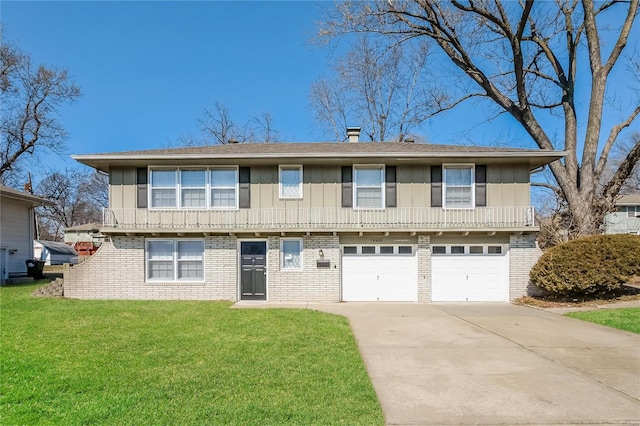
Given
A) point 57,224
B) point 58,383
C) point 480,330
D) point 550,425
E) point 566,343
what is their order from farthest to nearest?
point 57,224, point 480,330, point 566,343, point 58,383, point 550,425

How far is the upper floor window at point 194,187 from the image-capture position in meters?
12.4

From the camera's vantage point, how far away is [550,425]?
3.72 m

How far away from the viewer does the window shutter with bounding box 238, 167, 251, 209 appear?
40.4 feet

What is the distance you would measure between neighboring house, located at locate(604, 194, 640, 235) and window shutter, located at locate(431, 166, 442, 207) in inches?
1088

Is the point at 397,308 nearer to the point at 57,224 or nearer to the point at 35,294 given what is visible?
the point at 35,294

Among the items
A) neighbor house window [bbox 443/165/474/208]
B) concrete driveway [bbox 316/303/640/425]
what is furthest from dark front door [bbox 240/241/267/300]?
neighbor house window [bbox 443/165/474/208]

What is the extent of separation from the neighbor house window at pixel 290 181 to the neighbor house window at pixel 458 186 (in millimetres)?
4908

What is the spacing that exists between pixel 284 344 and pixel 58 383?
3.22m

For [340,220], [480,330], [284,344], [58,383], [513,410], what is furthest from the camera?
[340,220]

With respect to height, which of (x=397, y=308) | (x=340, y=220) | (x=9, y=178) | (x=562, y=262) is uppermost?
(x=9, y=178)

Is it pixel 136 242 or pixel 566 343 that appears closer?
pixel 566 343

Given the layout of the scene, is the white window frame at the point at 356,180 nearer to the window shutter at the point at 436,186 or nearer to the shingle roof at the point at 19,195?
the window shutter at the point at 436,186

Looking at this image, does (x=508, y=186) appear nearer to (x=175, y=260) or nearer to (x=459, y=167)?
(x=459, y=167)

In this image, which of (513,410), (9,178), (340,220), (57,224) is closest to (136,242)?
(340,220)
